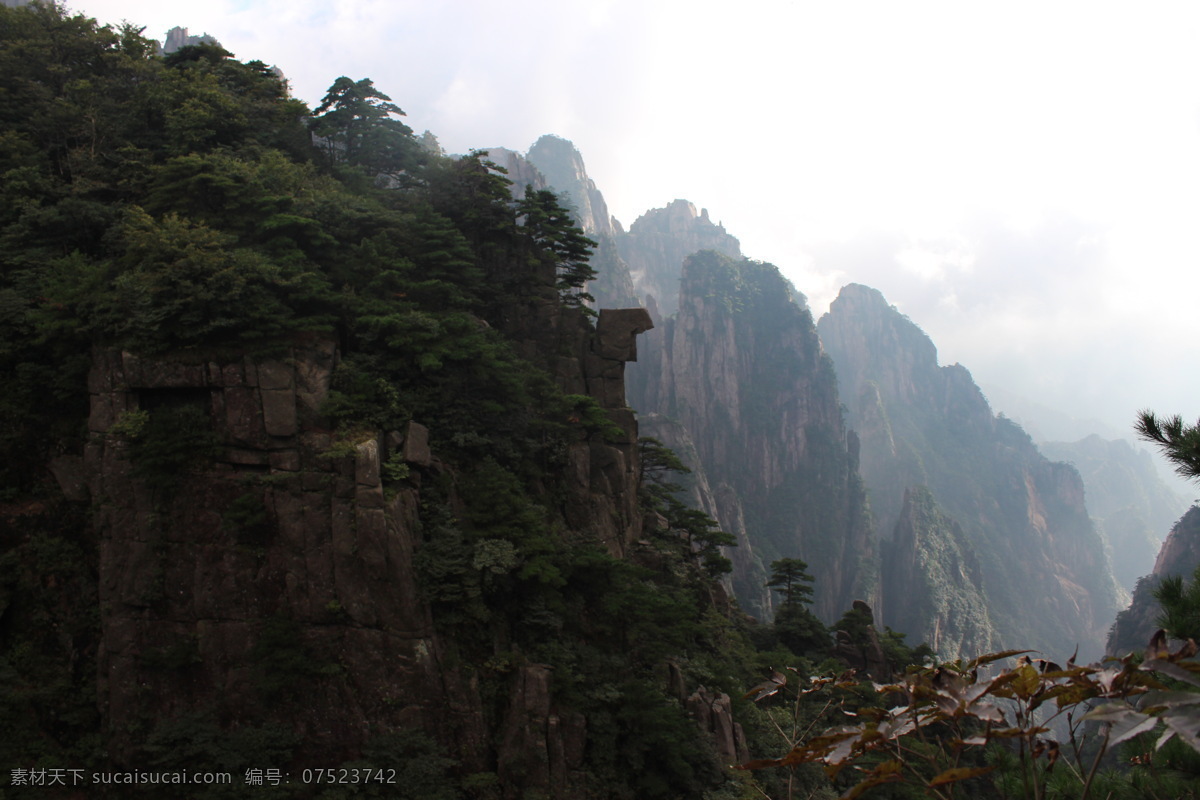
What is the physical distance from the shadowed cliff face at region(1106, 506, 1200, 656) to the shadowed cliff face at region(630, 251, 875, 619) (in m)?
27.9

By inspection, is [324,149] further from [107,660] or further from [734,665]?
[734,665]

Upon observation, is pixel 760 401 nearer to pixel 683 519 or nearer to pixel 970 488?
pixel 970 488

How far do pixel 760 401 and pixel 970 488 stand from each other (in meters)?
42.8

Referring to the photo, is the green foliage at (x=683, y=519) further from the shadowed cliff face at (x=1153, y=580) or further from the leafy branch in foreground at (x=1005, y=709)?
the shadowed cliff face at (x=1153, y=580)

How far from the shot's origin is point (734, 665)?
1744 centimetres

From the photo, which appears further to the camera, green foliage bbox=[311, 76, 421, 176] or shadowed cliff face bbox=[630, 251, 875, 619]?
shadowed cliff face bbox=[630, 251, 875, 619]

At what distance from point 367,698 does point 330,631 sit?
52.8 inches

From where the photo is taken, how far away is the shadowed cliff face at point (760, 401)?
252ft

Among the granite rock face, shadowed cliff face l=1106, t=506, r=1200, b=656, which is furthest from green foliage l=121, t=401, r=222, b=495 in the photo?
shadowed cliff face l=1106, t=506, r=1200, b=656

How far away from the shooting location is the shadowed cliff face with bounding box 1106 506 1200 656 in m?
42.7

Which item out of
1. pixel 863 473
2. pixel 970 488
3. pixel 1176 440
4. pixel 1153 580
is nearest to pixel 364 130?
pixel 1176 440

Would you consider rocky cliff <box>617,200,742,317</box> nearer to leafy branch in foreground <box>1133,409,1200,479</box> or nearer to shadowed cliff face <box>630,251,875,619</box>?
shadowed cliff face <box>630,251,875,619</box>

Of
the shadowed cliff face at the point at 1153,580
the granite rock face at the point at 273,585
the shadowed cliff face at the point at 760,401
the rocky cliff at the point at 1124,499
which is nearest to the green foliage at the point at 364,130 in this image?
the granite rock face at the point at 273,585

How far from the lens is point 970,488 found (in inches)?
3812
